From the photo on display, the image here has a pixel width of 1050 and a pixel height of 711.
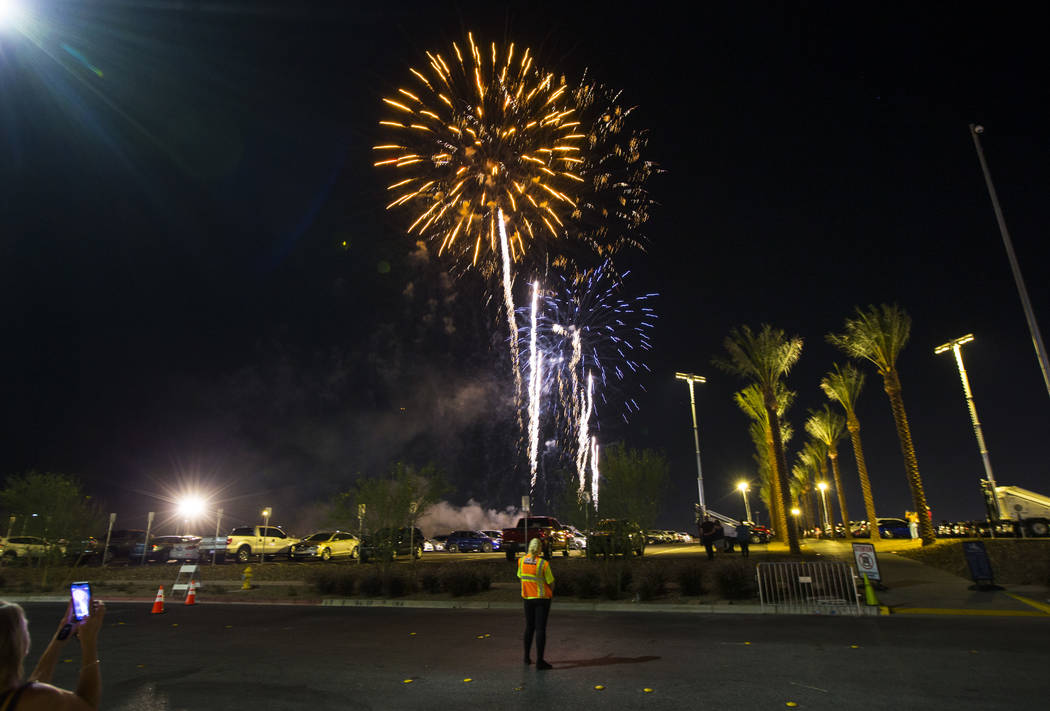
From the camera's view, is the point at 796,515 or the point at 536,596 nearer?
the point at 536,596

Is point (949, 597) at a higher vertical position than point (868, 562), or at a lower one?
lower

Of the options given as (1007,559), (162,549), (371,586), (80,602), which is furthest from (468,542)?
(80,602)

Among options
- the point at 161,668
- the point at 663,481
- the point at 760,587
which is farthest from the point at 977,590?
the point at 161,668

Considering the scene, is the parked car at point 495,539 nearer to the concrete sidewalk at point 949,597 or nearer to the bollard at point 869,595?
the concrete sidewalk at point 949,597

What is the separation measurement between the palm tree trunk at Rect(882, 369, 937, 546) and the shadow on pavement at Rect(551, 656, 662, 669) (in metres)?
23.1

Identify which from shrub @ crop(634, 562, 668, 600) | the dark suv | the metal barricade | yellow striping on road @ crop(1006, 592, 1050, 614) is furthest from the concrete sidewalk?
the dark suv

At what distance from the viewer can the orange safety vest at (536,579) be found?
25.5 feet

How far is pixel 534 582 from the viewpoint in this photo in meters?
7.86

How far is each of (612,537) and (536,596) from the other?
13550 mm

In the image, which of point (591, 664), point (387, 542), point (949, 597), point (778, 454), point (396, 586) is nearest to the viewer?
point (591, 664)

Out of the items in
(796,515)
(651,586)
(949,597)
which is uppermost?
(796,515)

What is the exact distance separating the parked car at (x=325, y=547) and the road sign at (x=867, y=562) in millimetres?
23591

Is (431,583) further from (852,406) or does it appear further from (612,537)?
(852,406)

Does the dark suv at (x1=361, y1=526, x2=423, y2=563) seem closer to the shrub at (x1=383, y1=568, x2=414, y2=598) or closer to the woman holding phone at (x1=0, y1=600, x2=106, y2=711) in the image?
the shrub at (x1=383, y1=568, x2=414, y2=598)
